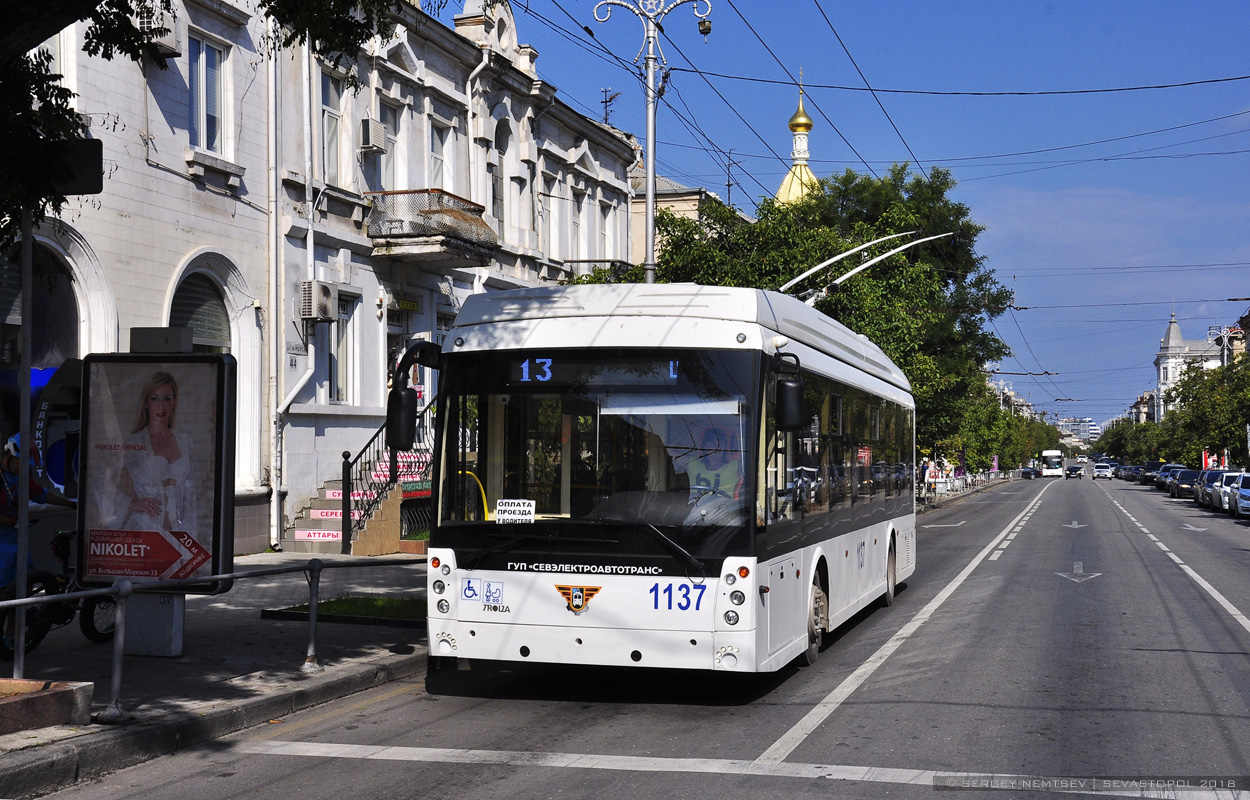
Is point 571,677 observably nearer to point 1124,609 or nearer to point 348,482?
point 1124,609

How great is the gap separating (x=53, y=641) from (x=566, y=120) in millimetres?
23588

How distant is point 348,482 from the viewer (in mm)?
20688

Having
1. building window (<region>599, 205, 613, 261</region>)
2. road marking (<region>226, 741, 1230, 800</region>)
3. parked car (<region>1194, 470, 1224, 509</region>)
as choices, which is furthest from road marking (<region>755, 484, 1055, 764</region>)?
parked car (<region>1194, 470, 1224, 509</region>)

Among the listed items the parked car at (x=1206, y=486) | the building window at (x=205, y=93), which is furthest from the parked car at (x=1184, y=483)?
the building window at (x=205, y=93)

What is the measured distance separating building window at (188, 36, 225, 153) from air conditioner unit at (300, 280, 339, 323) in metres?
2.80

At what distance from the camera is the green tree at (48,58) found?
24.2 ft

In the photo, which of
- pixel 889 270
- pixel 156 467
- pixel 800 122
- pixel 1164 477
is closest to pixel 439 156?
pixel 889 270

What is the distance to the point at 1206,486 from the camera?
53094 millimetres

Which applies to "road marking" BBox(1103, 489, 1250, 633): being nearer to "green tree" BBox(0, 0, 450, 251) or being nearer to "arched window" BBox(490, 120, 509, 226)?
"green tree" BBox(0, 0, 450, 251)

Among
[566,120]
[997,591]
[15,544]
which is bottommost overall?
[997,591]

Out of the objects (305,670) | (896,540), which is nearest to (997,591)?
(896,540)

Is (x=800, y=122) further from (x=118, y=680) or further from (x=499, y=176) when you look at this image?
(x=118, y=680)

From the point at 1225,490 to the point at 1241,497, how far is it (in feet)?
11.2

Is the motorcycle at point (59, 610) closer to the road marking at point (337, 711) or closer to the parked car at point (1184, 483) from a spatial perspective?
the road marking at point (337, 711)
